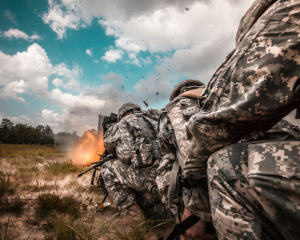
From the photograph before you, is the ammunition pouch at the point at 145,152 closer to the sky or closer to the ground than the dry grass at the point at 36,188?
closer to the sky

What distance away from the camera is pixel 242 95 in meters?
0.92

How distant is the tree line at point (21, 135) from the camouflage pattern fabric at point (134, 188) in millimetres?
29199

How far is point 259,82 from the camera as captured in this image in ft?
2.83

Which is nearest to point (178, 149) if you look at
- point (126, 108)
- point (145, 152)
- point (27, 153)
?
point (145, 152)

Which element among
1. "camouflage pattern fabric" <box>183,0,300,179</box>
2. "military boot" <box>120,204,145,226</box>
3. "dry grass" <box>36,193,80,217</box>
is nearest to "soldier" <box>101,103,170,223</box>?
"military boot" <box>120,204,145,226</box>

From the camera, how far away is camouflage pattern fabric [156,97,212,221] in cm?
149

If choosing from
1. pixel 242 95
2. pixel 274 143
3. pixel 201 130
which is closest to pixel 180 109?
pixel 201 130

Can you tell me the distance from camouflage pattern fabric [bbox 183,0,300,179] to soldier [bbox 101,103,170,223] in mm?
2042

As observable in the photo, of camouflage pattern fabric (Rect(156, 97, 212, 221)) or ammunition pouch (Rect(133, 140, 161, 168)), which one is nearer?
camouflage pattern fabric (Rect(156, 97, 212, 221))

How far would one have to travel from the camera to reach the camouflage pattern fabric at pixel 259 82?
825mm

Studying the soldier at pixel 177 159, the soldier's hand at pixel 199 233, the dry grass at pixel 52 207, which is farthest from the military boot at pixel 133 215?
the soldier's hand at pixel 199 233

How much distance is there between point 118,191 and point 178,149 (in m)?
2.22

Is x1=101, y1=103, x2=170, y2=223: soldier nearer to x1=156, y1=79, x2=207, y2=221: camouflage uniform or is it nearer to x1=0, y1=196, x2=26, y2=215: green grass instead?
x1=156, y1=79, x2=207, y2=221: camouflage uniform

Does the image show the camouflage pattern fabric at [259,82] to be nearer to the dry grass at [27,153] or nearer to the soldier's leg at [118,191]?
the soldier's leg at [118,191]
